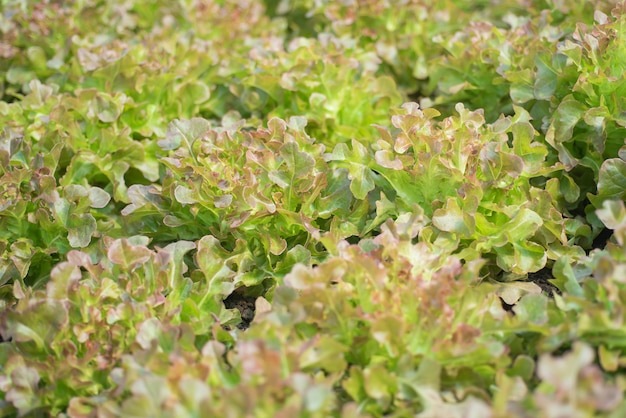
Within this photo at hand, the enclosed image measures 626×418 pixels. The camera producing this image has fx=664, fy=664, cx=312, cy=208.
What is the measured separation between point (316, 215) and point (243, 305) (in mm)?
390

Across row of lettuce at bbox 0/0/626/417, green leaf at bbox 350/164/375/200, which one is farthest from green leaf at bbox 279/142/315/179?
green leaf at bbox 350/164/375/200

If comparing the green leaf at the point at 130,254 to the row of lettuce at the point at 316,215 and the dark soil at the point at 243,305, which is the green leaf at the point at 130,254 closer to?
the row of lettuce at the point at 316,215

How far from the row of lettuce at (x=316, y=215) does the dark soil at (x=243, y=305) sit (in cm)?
5

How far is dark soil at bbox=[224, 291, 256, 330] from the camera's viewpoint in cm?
215

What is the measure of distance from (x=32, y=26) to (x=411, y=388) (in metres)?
2.73

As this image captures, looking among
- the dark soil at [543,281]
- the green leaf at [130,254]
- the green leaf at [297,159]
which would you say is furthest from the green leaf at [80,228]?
the dark soil at [543,281]

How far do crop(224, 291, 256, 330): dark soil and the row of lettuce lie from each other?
46 millimetres

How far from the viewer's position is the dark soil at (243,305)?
7.06ft

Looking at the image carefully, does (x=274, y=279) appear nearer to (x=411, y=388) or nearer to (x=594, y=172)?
(x=411, y=388)

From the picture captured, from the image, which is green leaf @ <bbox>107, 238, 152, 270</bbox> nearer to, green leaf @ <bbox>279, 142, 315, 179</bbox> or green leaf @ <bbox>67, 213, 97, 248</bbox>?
green leaf @ <bbox>67, 213, 97, 248</bbox>

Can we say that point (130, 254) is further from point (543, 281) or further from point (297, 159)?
point (543, 281)

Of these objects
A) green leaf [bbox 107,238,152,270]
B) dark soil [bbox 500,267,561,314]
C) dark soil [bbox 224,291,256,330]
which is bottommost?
dark soil [bbox 500,267,561,314]

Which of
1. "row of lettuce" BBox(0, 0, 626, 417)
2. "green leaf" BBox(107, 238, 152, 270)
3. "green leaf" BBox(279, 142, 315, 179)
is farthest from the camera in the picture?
"green leaf" BBox(279, 142, 315, 179)

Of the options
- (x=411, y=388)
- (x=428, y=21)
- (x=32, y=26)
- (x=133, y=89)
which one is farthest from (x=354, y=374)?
(x=32, y=26)
